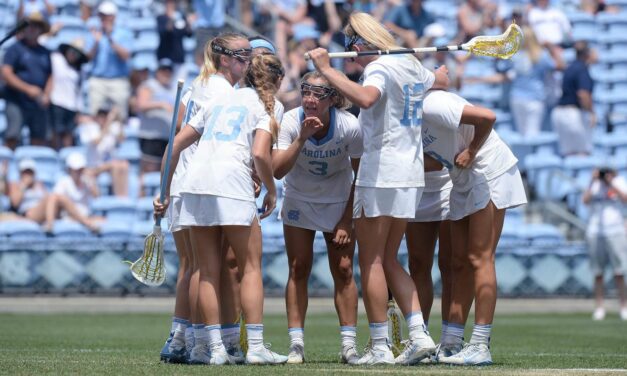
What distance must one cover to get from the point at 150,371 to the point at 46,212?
412 inches

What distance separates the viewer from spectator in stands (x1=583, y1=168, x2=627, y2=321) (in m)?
16.4

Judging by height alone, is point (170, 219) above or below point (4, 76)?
below

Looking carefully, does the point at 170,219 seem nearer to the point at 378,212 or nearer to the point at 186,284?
the point at 186,284

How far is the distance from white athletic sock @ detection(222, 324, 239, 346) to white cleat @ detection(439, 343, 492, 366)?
4.70ft

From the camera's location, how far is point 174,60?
768 inches

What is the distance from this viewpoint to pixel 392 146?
7.93 meters

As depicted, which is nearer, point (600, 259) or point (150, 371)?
point (150, 371)

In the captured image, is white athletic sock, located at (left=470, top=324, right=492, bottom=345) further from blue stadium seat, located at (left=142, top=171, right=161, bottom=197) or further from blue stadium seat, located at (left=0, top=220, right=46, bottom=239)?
blue stadium seat, located at (left=142, top=171, right=161, bottom=197)

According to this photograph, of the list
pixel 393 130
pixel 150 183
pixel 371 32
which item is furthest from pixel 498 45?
pixel 150 183

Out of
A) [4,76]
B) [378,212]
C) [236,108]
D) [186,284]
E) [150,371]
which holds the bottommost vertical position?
[150,371]

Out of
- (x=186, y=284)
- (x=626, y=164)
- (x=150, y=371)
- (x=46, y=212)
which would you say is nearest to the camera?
(x=150, y=371)

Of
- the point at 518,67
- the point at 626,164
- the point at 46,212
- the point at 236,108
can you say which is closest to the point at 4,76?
the point at 46,212

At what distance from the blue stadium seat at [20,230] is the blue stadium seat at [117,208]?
107cm

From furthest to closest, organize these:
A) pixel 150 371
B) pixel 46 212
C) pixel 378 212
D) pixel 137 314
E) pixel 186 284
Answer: pixel 46 212 < pixel 137 314 < pixel 186 284 < pixel 378 212 < pixel 150 371
